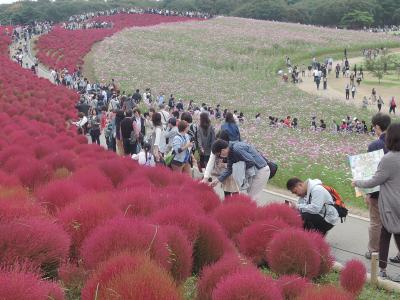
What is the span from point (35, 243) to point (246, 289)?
1.73 m

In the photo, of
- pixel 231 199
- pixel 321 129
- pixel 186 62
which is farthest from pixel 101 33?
pixel 231 199

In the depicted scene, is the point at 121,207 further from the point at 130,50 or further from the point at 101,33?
the point at 101,33

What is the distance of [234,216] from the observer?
7109 mm

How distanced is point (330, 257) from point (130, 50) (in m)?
49.7

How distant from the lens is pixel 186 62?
5312 cm

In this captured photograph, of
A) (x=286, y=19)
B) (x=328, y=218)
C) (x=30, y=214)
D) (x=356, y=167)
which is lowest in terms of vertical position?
(x=286, y=19)

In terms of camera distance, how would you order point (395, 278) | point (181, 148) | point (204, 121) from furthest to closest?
point (204, 121) < point (181, 148) < point (395, 278)

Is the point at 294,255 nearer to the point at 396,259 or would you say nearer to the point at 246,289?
the point at 246,289

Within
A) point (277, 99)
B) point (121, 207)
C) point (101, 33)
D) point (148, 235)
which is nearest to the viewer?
point (148, 235)

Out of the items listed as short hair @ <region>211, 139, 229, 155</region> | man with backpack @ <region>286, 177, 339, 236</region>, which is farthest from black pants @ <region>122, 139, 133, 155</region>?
man with backpack @ <region>286, 177, 339, 236</region>

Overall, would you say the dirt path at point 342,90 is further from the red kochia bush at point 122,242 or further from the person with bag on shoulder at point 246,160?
the red kochia bush at point 122,242

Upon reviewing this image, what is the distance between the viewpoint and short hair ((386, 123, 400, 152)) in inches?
259

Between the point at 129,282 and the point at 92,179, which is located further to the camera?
the point at 92,179

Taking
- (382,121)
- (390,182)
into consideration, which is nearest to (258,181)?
(382,121)
